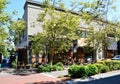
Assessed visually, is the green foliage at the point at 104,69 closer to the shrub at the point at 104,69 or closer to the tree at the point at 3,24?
the shrub at the point at 104,69

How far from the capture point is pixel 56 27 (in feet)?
81.8

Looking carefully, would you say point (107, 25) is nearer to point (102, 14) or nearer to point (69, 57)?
point (102, 14)

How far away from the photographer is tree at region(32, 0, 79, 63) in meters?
24.9

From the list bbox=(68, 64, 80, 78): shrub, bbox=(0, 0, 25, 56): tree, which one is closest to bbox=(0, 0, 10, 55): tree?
Result: bbox=(0, 0, 25, 56): tree

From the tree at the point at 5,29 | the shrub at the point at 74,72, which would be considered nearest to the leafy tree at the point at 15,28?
the tree at the point at 5,29

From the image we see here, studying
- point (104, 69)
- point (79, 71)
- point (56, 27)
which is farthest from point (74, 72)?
point (56, 27)

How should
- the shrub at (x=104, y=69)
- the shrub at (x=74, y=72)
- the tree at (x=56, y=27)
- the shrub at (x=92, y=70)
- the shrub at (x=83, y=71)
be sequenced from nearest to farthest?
the shrub at (x=83, y=71)
the shrub at (x=74, y=72)
the shrub at (x=92, y=70)
the shrub at (x=104, y=69)
the tree at (x=56, y=27)

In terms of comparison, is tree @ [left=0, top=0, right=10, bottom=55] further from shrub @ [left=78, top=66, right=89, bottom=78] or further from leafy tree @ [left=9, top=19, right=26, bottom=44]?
shrub @ [left=78, top=66, right=89, bottom=78]

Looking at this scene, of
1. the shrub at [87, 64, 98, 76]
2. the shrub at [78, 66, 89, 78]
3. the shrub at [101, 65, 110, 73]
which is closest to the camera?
the shrub at [78, 66, 89, 78]

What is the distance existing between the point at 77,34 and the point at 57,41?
8.99 feet

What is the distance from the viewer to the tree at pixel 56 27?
24859 mm

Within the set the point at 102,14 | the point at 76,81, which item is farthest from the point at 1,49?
the point at 102,14

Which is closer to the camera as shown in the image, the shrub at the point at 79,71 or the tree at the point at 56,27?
the shrub at the point at 79,71

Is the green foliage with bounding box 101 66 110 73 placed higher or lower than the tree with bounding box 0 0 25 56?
lower
